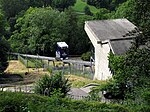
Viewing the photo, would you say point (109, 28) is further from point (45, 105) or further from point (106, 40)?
point (45, 105)

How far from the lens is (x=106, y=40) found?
31625 millimetres

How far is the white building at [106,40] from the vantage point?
30047mm

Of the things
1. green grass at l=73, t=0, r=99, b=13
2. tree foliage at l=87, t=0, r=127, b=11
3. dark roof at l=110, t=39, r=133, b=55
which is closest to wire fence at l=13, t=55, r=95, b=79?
dark roof at l=110, t=39, r=133, b=55

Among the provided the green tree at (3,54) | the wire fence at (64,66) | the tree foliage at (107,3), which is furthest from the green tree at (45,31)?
the tree foliage at (107,3)

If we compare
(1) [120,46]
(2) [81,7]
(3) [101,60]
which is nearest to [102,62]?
(3) [101,60]

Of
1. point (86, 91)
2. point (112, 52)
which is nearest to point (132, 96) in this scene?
point (86, 91)

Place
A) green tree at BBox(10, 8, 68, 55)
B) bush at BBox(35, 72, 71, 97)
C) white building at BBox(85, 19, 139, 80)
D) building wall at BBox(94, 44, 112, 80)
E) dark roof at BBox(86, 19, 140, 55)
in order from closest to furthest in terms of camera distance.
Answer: bush at BBox(35, 72, 71, 97)
dark roof at BBox(86, 19, 140, 55)
white building at BBox(85, 19, 139, 80)
building wall at BBox(94, 44, 112, 80)
green tree at BBox(10, 8, 68, 55)

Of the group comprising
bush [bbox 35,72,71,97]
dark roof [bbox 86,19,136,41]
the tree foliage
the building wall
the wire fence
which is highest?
bush [bbox 35,72,71,97]

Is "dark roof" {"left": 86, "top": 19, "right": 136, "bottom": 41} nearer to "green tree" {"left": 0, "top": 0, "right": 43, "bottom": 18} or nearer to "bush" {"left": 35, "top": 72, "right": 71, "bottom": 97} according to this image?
"bush" {"left": 35, "top": 72, "right": 71, "bottom": 97}

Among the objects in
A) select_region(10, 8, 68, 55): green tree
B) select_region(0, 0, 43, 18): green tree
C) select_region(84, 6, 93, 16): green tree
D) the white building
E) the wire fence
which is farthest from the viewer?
select_region(84, 6, 93, 16): green tree

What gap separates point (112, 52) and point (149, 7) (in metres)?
13.2

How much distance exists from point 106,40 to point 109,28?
4281 millimetres

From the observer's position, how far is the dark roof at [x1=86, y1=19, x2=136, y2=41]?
3394cm

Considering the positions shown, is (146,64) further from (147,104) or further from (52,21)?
(52,21)
